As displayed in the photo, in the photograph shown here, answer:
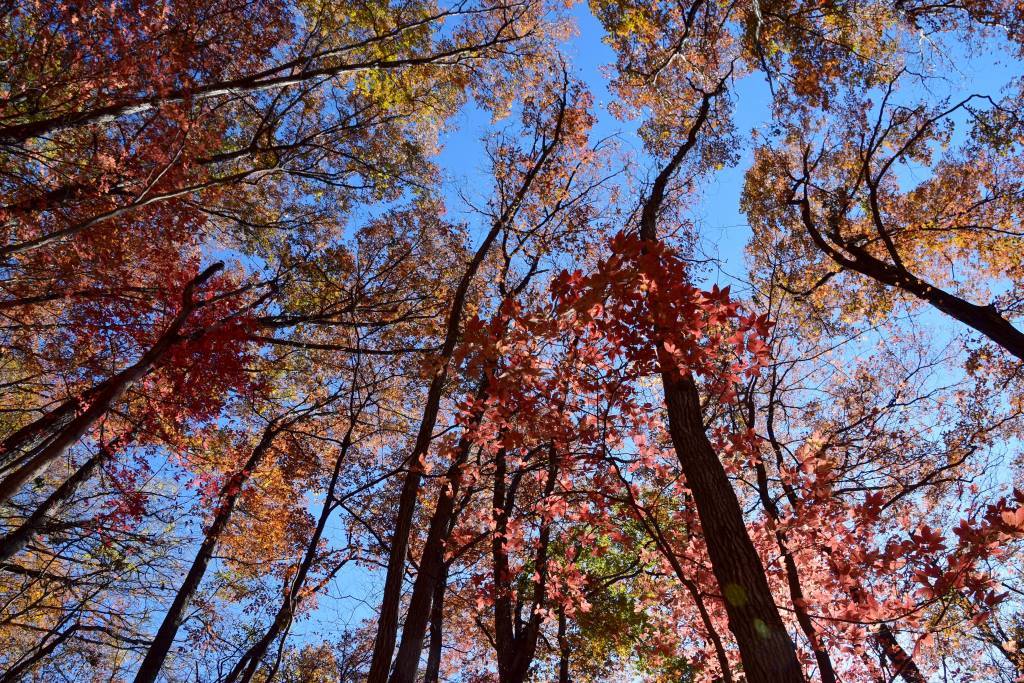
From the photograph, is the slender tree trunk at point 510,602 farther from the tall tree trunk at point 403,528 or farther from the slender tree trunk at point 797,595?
the slender tree trunk at point 797,595

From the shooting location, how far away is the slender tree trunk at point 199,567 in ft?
26.4

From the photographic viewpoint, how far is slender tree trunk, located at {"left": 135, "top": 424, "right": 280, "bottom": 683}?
26.4ft

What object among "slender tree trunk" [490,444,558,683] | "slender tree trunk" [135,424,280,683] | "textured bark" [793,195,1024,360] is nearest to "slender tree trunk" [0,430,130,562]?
"slender tree trunk" [135,424,280,683]

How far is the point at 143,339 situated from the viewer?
8.36 metres

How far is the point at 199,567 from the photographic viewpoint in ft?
30.0

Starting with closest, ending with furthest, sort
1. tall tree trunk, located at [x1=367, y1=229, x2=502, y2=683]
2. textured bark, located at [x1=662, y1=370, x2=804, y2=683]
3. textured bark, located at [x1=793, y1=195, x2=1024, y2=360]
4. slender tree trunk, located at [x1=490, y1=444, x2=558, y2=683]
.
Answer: textured bark, located at [x1=662, y1=370, x2=804, y2=683] < tall tree trunk, located at [x1=367, y1=229, x2=502, y2=683] < slender tree trunk, located at [x1=490, y1=444, x2=558, y2=683] < textured bark, located at [x1=793, y1=195, x2=1024, y2=360]

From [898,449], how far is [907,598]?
5.96 meters

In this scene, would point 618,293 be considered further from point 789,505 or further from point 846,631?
point 789,505

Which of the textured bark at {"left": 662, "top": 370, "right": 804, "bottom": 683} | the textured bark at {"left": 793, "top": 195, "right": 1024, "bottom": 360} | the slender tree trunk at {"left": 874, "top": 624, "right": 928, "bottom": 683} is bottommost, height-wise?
the textured bark at {"left": 662, "top": 370, "right": 804, "bottom": 683}

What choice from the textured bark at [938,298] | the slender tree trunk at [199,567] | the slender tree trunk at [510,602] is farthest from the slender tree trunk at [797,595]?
the slender tree trunk at [199,567]

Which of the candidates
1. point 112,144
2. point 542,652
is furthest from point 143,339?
point 542,652

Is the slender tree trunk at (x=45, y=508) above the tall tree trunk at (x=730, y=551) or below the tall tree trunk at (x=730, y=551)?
above

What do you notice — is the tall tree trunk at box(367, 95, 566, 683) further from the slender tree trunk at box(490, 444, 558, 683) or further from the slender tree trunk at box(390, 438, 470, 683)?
the slender tree trunk at box(490, 444, 558, 683)

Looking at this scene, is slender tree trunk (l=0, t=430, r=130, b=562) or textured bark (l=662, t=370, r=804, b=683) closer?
textured bark (l=662, t=370, r=804, b=683)
